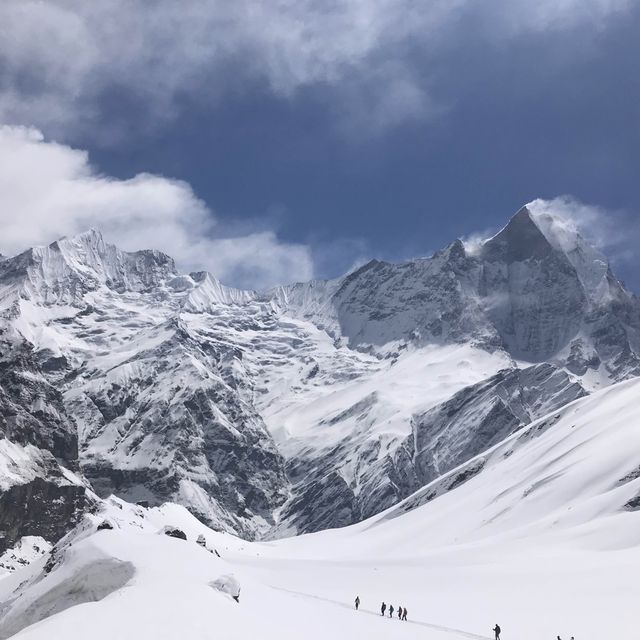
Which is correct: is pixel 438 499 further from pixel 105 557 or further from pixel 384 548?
pixel 105 557

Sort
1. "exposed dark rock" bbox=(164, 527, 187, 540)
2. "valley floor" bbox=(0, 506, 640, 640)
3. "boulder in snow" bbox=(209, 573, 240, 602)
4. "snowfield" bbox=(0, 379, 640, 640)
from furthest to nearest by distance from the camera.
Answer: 1. "exposed dark rock" bbox=(164, 527, 187, 540)
2. "boulder in snow" bbox=(209, 573, 240, 602)
3. "snowfield" bbox=(0, 379, 640, 640)
4. "valley floor" bbox=(0, 506, 640, 640)

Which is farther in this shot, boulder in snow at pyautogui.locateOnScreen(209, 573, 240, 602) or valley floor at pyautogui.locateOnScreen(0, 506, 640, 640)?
boulder in snow at pyautogui.locateOnScreen(209, 573, 240, 602)

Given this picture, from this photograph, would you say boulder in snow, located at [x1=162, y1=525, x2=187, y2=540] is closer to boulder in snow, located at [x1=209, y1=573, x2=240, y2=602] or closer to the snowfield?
the snowfield

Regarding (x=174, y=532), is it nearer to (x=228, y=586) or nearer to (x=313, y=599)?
(x=313, y=599)

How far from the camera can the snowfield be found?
41.9 metres

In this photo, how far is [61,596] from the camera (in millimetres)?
52625

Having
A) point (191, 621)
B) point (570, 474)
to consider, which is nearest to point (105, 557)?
point (191, 621)

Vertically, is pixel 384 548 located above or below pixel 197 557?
below

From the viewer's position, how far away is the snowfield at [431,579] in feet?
138

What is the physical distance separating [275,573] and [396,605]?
37426 millimetres

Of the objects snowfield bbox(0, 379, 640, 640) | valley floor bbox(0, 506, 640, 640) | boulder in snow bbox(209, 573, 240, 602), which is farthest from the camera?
boulder in snow bbox(209, 573, 240, 602)

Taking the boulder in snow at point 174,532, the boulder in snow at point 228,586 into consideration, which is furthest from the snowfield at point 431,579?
the boulder in snow at point 174,532

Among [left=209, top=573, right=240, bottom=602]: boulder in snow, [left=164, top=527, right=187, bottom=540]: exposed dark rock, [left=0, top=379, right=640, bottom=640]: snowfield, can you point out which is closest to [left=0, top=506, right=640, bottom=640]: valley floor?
[left=0, top=379, right=640, bottom=640]: snowfield

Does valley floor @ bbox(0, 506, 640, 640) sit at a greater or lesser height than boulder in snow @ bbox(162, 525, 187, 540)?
lesser
